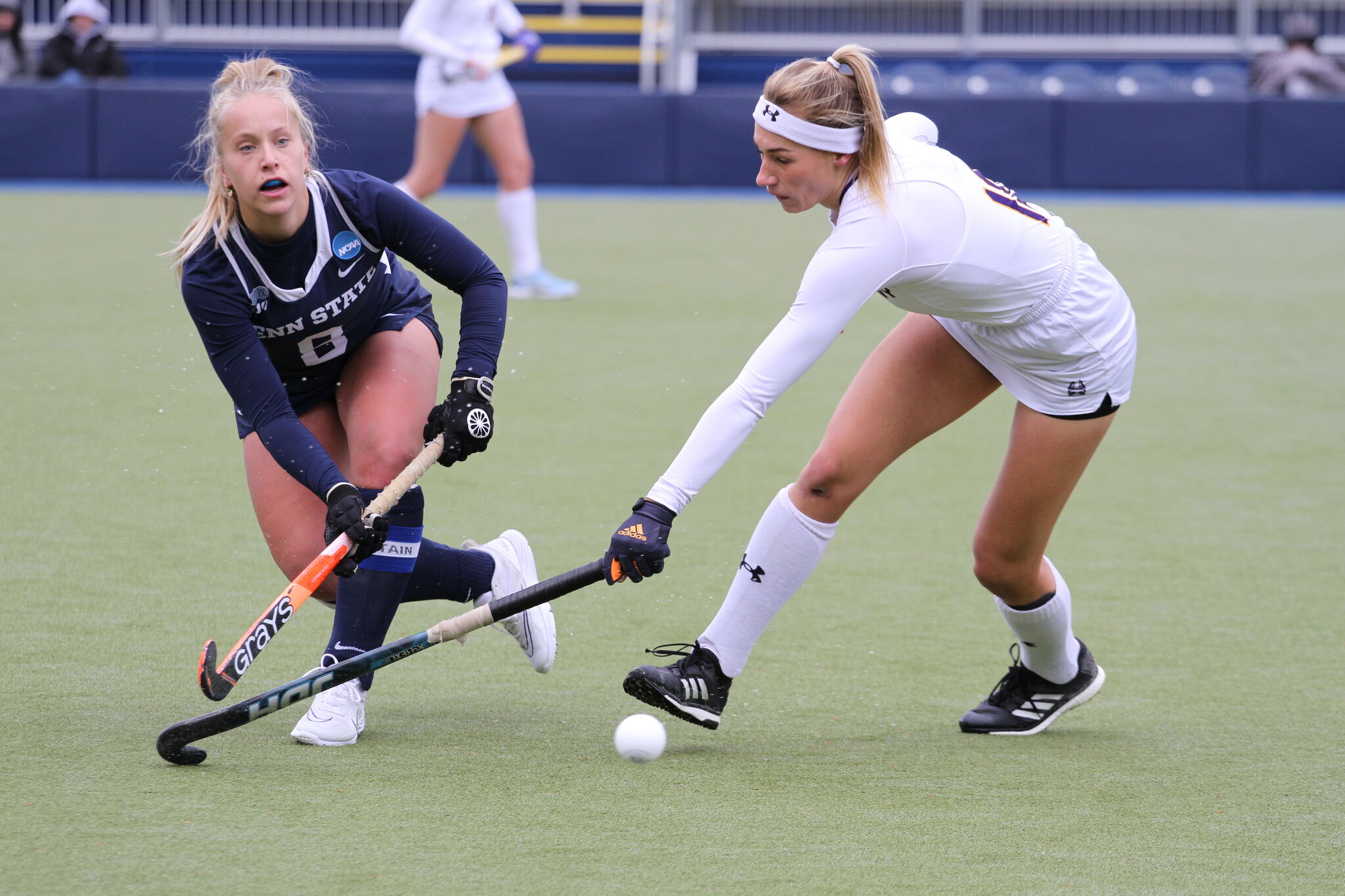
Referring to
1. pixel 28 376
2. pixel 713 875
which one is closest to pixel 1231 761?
pixel 713 875

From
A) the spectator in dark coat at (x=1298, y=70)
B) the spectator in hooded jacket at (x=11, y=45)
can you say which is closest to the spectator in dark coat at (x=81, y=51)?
the spectator in hooded jacket at (x=11, y=45)

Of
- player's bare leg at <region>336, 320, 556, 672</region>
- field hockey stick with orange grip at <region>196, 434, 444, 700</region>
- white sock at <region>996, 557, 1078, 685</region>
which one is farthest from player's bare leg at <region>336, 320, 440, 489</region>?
white sock at <region>996, 557, 1078, 685</region>

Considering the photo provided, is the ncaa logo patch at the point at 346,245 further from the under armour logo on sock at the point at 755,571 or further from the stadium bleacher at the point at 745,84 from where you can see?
the stadium bleacher at the point at 745,84

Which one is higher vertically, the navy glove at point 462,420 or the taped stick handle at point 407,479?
the navy glove at point 462,420

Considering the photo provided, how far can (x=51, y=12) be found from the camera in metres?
18.1

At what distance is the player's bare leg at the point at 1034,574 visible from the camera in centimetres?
326

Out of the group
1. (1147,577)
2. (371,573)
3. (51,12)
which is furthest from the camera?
(51,12)

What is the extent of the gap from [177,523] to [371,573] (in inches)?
68.1

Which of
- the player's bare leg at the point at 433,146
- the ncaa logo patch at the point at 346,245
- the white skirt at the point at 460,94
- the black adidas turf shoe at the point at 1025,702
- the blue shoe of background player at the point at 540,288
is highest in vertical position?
the white skirt at the point at 460,94

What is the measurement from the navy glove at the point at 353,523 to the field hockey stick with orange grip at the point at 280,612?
0.02 m

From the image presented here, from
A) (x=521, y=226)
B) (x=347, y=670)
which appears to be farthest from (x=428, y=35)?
(x=347, y=670)

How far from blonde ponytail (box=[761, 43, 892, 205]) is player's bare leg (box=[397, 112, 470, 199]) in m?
5.93

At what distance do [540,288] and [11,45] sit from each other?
9144 mm

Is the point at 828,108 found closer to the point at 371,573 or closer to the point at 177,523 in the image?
the point at 371,573
